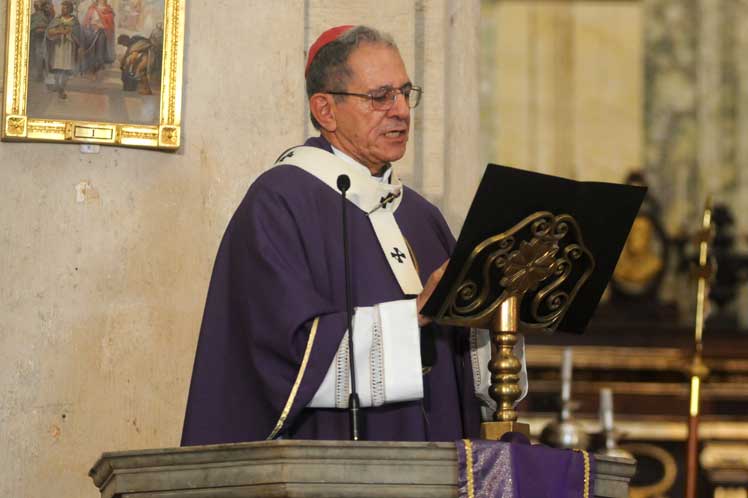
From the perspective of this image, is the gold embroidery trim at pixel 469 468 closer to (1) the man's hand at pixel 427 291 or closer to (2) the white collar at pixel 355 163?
(1) the man's hand at pixel 427 291

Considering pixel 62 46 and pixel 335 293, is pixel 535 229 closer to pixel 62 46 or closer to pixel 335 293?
pixel 335 293

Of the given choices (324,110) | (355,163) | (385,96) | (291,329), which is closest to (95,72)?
(324,110)

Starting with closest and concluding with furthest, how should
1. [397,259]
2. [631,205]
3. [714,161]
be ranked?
[631,205] → [397,259] → [714,161]

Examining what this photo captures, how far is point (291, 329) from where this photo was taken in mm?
4617

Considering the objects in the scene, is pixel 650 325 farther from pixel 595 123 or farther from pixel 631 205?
pixel 631 205

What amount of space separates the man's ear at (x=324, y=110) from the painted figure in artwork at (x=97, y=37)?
95 cm

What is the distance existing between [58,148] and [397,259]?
4.50 ft

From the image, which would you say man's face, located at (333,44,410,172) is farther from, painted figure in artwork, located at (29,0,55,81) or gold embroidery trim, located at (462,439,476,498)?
gold embroidery trim, located at (462,439,476,498)

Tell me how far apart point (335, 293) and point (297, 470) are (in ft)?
3.47

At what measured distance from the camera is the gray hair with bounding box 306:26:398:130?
5203 millimetres

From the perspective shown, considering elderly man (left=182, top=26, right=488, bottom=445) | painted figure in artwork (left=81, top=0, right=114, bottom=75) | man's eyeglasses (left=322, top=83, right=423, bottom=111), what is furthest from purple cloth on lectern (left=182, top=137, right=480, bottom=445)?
painted figure in artwork (left=81, top=0, right=114, bottom=75)

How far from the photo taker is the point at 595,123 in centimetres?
1141

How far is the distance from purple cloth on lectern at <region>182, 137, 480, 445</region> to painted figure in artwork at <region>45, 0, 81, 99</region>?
1033 millimetres

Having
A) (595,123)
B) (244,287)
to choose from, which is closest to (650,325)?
(595,123)
